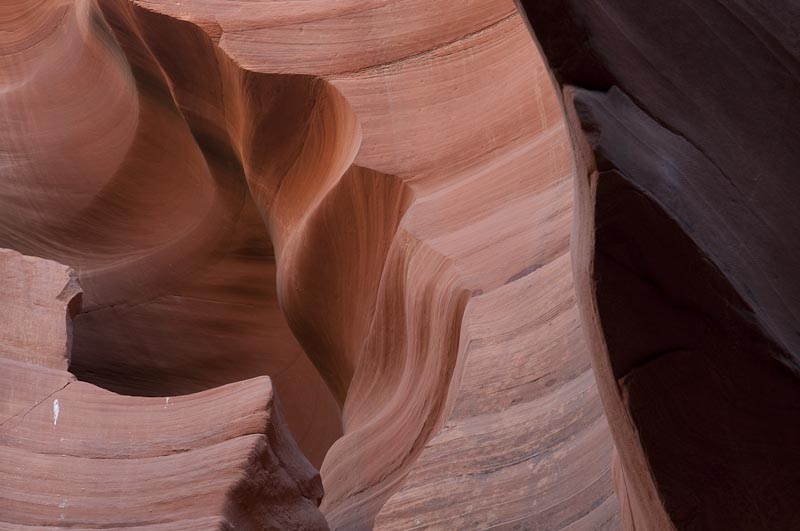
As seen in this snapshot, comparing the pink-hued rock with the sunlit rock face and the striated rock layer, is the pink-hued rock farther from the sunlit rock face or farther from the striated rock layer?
the striated rock layer

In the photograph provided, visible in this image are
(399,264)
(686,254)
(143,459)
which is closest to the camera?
(686,254)

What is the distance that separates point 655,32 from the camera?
1959mm

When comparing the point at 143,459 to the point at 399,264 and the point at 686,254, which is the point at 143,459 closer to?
the point at 399,264

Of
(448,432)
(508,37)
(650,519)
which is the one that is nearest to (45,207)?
(508,37)

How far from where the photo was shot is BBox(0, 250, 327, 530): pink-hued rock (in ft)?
11.0

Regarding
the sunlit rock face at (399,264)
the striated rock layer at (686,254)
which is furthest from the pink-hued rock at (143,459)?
the striated rock layer at (686,254)

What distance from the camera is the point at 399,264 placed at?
4.26 m

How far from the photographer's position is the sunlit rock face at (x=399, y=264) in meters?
1.88

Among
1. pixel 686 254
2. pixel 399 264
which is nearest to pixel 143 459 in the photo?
pixel 399 264

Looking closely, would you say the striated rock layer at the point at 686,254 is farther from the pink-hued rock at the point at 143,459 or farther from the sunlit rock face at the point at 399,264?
the pink-hued rock at the point at 143,459

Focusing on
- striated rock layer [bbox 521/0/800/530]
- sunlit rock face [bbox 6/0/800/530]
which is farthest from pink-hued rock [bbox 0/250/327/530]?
striated rock layer [bbox 521/0/800/530]

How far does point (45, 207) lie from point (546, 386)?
3.69 m

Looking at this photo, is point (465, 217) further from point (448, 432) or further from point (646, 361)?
point (646, 361)

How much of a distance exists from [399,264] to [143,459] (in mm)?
1093
